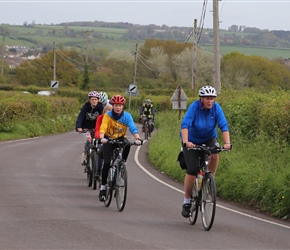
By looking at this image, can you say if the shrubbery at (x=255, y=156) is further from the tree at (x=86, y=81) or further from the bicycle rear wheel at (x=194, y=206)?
the tree at (x=86, y=81)

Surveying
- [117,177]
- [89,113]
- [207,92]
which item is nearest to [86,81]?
[89,113]

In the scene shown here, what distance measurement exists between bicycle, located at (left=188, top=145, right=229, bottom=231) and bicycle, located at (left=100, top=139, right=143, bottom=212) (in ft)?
5.08

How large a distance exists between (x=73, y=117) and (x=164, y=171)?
107 feet

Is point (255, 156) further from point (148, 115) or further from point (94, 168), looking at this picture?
point (148, 115)

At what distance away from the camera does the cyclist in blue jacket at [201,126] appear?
1180 centimetres

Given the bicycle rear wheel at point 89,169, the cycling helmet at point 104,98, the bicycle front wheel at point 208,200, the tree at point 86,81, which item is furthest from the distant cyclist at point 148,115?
the tree at point 86,81

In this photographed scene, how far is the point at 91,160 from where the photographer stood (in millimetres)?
17078

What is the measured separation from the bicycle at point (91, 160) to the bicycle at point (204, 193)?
4.58 meters

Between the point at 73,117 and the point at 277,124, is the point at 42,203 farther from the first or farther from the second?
the point at 73,117

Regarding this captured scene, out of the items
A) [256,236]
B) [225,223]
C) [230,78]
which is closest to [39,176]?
[225,223]

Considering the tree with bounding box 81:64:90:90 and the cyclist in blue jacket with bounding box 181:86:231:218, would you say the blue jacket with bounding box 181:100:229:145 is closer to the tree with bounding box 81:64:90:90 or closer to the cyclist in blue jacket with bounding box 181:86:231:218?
the cyclist in blue jacket with bounding box 181:86:231:218

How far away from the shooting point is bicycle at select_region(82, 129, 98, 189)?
16.7m

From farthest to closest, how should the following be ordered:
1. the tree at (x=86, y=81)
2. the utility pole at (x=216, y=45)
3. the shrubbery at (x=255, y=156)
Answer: the tree at (x=86, y=81), the utility pole at (x=216, y=45), the shrubbery at (x=255, y=156)

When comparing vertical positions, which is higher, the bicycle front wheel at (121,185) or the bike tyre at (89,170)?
the bicycle front wheel at (121,185)
